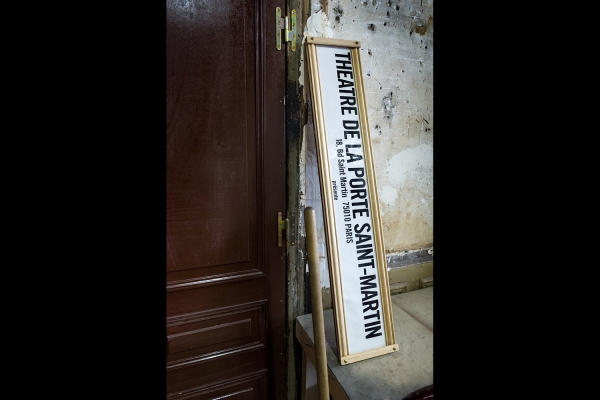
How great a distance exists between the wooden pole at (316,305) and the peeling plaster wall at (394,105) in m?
0.53

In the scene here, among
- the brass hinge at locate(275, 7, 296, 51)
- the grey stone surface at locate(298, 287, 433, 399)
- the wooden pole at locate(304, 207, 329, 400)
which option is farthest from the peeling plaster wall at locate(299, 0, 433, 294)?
the wooden pole at locate(304, 207, 329, 400)

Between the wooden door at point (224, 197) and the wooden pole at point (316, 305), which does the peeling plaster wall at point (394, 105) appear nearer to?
the wooden door at point (224, 197)

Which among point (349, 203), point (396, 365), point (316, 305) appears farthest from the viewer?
point (349, 203)

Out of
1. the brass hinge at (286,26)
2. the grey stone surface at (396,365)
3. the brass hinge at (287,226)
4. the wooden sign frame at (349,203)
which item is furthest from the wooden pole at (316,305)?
the brass hinge at (286,26)

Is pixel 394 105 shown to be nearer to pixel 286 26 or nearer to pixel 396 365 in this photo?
pixel 286 26

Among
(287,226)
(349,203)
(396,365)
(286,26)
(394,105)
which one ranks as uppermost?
(286,26)

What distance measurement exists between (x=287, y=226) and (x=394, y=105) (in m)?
0.96

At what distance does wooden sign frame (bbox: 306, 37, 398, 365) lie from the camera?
149 centimetres

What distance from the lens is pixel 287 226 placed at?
173 centimetres

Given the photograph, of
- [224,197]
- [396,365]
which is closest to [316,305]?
[396,365]
